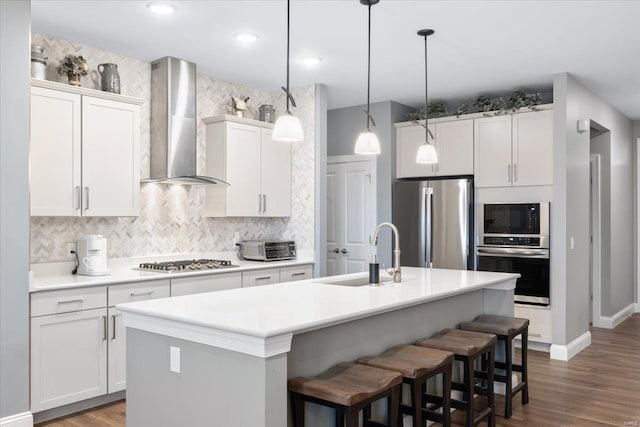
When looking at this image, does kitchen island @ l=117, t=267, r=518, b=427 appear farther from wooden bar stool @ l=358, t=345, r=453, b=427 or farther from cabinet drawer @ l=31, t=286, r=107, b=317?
cabinet drawer @ l=31, t=286, r=107, b=317

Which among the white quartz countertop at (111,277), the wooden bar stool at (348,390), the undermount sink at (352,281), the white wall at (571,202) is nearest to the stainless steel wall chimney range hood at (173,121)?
the white quartz countertop at (111,277)

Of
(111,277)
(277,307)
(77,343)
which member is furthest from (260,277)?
(277,307)

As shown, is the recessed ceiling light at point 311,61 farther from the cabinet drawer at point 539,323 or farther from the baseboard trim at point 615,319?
the baseboard trim at point 615,319

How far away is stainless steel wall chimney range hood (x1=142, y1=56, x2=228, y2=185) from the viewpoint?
453cm

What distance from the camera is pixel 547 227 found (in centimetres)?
516

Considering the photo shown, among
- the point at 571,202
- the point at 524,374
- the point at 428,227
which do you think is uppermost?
the point at 571,202

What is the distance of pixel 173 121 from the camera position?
456cm

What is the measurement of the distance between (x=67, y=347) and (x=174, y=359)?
1509mm

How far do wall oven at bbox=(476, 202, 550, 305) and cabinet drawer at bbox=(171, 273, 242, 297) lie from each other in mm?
2597

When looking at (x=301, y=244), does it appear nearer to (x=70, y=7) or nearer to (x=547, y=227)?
(x=547, y=227)

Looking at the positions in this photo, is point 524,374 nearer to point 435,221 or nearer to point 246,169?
point 435,221

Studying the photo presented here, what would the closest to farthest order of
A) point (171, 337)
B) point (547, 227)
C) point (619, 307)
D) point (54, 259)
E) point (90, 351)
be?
point (171, 337) < point (90, 351) < point (54, 259) < point (547, 227) < point (619, 307)

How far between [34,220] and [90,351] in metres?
1.03

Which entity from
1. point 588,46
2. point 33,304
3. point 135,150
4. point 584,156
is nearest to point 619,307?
point 584,156
